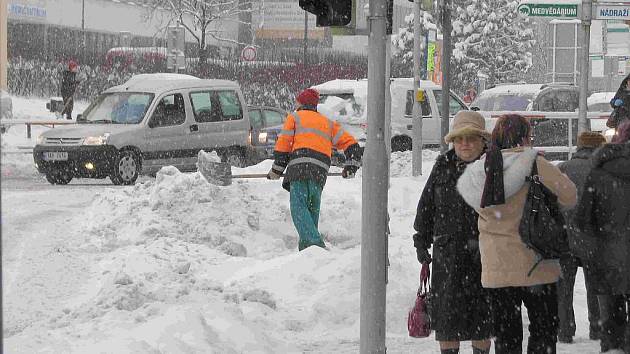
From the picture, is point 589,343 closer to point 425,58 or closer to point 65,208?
point 65,208

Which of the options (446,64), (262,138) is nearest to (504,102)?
(262,138)

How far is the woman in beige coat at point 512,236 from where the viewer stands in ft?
21.5

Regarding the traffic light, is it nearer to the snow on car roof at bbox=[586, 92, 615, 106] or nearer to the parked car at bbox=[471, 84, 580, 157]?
the parked car at bbox=[471, 84, 580, 157]

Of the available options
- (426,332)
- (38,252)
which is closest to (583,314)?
(426,332)

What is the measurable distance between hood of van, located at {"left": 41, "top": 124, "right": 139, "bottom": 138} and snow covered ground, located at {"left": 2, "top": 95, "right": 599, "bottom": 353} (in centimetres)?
287

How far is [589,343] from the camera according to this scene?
8938 mm

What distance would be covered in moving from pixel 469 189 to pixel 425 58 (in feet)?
54.3

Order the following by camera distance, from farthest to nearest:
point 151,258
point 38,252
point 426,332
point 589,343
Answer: point 38,252, point 151,258, point 589,343, point 426,332

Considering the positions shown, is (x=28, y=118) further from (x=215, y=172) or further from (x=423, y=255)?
(x=423, y=255)

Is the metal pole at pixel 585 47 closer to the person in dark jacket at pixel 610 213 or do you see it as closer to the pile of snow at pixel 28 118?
Result: the person in dark jacket at pixel 610 213

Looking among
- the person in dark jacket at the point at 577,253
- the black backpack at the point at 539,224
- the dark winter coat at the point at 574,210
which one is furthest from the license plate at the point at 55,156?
the black backpack at the point at 539,224

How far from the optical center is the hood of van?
21531 millimetres

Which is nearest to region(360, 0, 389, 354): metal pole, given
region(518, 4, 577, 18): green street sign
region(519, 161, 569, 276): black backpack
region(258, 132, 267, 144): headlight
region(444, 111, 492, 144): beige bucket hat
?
region(444, 111, 492, 144): beige bucket hat

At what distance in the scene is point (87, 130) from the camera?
2167 cm
